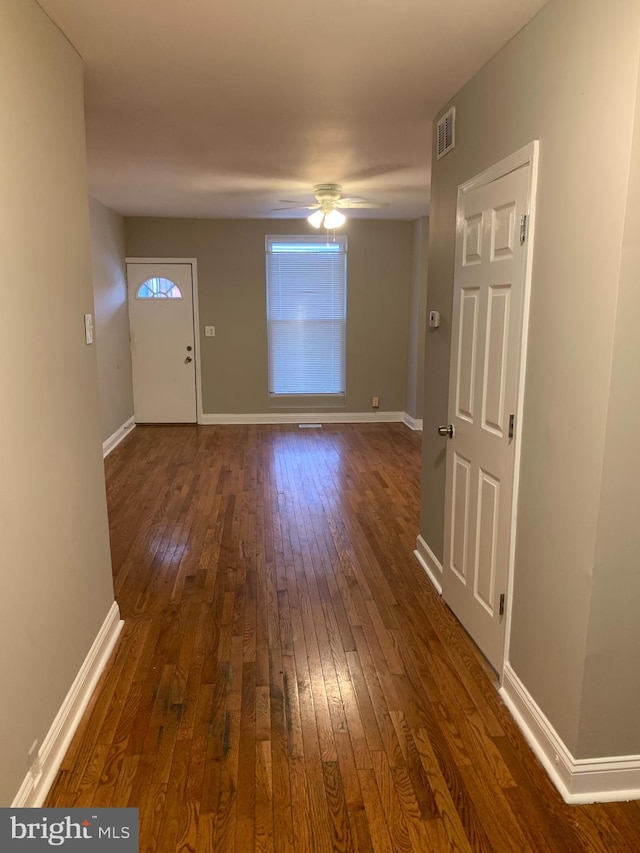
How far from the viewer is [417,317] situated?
22.7 feet

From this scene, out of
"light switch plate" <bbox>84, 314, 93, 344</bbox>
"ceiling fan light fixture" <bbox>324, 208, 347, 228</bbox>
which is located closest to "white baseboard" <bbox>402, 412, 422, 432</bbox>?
"ceiling fan light fixture" <bbox>324, 208, 347, 228</bbox>

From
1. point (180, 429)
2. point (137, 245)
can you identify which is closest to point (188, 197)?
point (137, 245)

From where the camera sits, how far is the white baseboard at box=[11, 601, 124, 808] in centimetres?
169

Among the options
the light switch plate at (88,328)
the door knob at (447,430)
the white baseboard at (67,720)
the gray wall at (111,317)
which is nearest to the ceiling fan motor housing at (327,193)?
the gray wall at (111,317)

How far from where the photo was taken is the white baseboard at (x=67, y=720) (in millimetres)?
1693

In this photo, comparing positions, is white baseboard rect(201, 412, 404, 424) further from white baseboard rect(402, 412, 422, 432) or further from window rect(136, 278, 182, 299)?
window rect(136, 278, 182, 299)

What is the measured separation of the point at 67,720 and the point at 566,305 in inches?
85.7

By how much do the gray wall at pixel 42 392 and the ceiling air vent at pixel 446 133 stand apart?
5.47ft

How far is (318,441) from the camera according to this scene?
6.59m

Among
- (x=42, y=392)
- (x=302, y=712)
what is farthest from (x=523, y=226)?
(x=302, y=712)

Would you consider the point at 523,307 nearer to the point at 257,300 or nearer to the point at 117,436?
the point at 117,436

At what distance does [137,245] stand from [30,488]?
19.2 feet

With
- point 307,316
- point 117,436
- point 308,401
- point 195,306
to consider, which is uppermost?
point 195,306

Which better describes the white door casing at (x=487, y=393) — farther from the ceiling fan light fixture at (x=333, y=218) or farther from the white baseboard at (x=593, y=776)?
the ceiling fan light fixture at (x=333, y=218)
